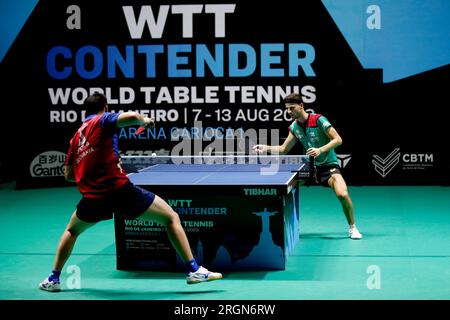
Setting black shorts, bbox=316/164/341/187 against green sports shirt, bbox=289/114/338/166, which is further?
black shorts, bbox=316/164/341/187

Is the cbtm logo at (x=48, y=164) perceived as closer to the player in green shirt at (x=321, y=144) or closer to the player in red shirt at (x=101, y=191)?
the player in green shirt at (x=321, y=144)

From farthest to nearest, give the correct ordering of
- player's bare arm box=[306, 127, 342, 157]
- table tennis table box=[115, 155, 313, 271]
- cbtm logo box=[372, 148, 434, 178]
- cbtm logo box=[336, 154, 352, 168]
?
cbtm logo box=[336, 154, 352, 168]
cbtm logo box=[372, 148, 434, 178]
player's bare arm box=[306, 127, 342, 157]
table tennis table box=[115, 155, 313, 271]

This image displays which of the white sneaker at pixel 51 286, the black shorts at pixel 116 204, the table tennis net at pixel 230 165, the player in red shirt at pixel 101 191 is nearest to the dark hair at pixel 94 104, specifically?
the player in red shirt at pixel 101 191

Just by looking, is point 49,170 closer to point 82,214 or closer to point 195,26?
point 195,26

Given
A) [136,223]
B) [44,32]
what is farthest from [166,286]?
[44,32]

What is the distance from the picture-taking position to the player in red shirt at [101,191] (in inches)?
223

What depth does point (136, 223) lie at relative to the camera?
6.63 metres

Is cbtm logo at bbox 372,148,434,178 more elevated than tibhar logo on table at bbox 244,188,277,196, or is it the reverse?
cbtm logo at bbox 372,148,434,178

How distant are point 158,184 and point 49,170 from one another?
21.6 feet

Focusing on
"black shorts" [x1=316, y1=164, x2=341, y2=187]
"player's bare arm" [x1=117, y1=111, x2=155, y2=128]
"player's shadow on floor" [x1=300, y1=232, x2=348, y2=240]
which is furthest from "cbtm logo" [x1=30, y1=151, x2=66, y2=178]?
"player's bare arm" [x1=117, y1=111, x2=155, y2=128]

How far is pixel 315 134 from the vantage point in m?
7.98

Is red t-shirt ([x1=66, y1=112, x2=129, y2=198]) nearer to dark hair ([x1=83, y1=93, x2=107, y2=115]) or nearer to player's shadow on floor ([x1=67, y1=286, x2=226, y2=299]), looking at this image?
dark hair ([x1=83, y1=93, x2=107, y2=115])

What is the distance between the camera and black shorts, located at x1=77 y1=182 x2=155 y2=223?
570 cm

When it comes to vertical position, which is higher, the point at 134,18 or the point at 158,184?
the point at 134,18
